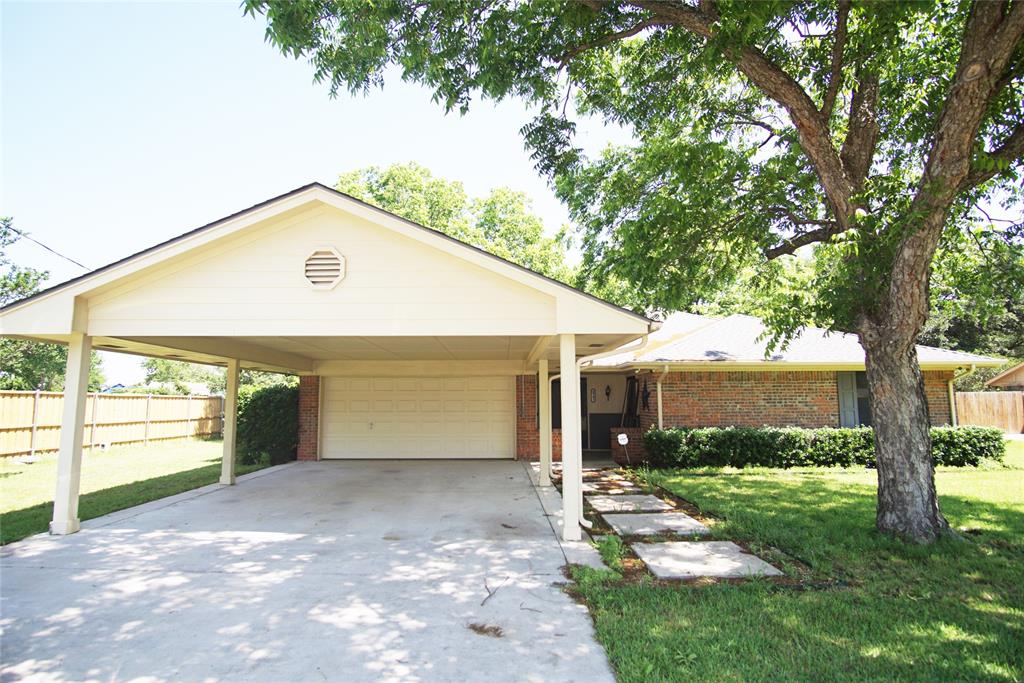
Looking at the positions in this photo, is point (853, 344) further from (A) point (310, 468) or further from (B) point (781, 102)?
(A) point (310, 468)

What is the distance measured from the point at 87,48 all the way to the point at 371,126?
524 centimetres

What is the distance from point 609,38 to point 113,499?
10.8m

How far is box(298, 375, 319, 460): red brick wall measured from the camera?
14.0 meters

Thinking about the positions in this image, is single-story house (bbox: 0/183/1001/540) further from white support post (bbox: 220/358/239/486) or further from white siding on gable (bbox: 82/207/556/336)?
white support post (bbox: 220/358/239/486)

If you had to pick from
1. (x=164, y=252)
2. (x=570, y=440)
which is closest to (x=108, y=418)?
(x=164, y=252)

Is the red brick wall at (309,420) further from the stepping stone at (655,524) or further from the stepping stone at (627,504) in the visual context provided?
the stepping stone at (655,524)

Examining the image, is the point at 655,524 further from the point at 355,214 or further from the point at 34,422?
the point at 34,422

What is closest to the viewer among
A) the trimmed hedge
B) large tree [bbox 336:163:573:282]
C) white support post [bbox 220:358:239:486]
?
white support post [bbox 220:358:239:486]

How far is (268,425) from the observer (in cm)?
1414

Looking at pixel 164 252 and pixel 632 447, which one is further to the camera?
pixel 632 447

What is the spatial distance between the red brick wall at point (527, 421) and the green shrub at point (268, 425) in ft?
19.3

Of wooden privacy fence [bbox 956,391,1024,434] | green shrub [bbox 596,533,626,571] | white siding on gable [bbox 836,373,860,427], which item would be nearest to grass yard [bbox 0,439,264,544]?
green shrub [bbox 596,533,626,571]

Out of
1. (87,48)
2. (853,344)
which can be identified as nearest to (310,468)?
(87,48)

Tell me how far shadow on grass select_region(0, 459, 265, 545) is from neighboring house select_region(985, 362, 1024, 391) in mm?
41097
